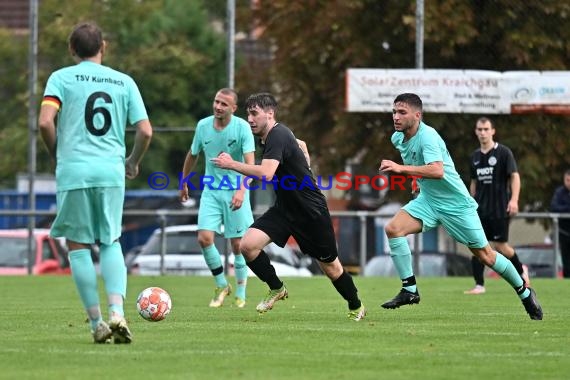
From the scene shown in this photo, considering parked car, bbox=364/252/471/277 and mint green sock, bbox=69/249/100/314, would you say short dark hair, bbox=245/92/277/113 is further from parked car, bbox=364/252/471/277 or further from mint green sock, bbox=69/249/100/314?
parked car, bbox=364/252/471/277

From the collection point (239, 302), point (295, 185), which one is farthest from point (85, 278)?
point (239, 302)

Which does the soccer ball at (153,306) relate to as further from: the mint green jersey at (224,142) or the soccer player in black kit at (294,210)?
the mint green jersey at (224,142)

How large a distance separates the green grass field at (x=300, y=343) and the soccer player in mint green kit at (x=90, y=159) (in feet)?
1.35

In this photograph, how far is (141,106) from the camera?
9.30m

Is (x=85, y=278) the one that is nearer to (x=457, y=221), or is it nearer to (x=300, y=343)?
(x=300, y=343)

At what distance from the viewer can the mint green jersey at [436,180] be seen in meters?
12.0

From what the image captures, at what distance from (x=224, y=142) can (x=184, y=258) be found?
10777 millimetres

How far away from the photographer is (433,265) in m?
26.1

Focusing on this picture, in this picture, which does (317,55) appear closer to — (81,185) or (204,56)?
(204,56)

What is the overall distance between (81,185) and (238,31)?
22602 mm

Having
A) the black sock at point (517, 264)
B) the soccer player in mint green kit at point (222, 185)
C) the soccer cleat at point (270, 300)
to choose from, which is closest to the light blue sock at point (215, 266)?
the soccer player in mint green kit at point (222, 185)

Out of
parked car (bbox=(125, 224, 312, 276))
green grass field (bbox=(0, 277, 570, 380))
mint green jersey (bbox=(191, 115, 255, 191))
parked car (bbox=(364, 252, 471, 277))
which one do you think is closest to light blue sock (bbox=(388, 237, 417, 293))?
green grass field (bbox=(0, 277, 570, 380))

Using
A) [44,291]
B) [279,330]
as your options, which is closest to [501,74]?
[44,291]

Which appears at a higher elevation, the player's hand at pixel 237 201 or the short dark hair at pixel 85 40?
the short dark hair at pixel 85 40
